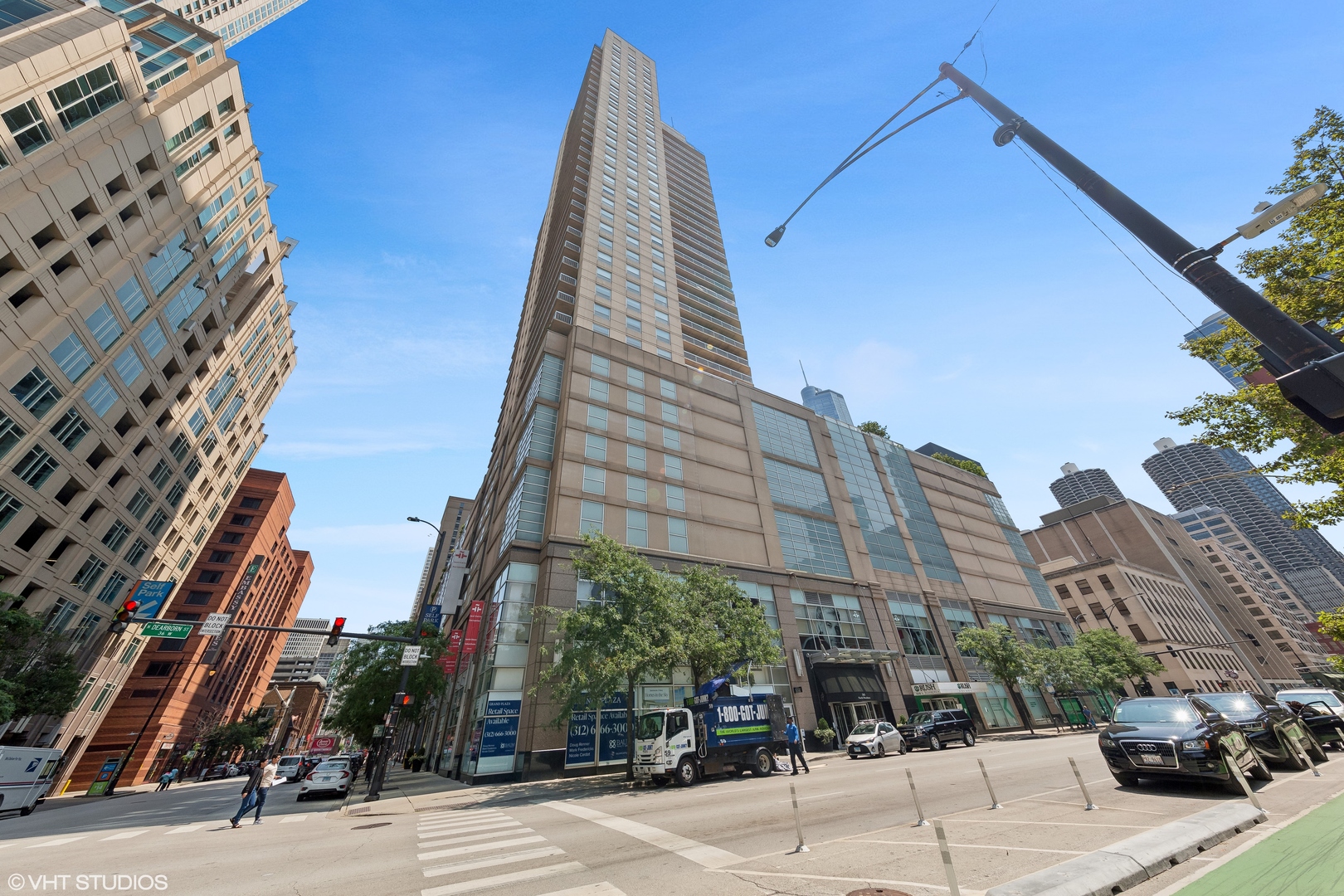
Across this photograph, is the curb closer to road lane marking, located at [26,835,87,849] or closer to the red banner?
road lane marking, located at [26,835,87,849]

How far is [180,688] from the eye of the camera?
5981 centimetres

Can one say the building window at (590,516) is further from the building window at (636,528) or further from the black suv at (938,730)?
the black suv at (938,730)

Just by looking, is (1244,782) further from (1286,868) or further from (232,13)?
(232,13)

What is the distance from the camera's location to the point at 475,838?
10492 millimetres

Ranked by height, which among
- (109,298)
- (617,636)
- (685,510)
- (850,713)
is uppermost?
(109,298)

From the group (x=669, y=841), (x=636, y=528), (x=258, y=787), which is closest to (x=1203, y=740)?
(x=669, y=841)

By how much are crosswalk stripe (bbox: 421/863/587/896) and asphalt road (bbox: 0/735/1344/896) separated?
46 mm

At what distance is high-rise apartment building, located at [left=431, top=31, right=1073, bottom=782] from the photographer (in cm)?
2816

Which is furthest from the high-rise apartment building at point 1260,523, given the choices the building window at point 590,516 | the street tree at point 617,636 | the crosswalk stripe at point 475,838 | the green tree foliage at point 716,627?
the crosswalk stripe at point 475,838

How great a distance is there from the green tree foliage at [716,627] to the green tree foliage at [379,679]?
18.0 meters

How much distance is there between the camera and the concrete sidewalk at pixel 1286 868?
4.91 meters

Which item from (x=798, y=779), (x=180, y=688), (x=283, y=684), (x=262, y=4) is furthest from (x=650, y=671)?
(x=283, y=684)

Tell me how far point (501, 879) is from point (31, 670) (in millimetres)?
39912

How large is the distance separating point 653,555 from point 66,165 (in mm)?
42343
